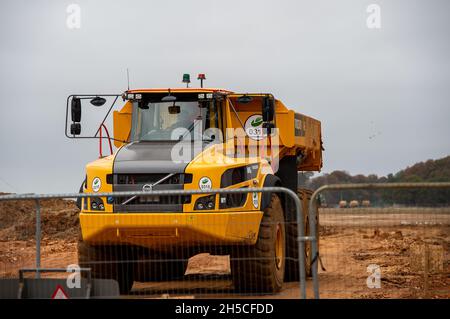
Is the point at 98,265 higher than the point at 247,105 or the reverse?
the reverse

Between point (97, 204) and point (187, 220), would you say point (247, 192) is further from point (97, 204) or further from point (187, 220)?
point (97, 204)

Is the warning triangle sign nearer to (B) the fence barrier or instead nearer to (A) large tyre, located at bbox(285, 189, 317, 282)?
(B) the fence barrier

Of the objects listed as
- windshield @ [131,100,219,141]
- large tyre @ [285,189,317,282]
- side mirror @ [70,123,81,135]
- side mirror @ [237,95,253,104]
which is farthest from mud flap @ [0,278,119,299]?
side mirror @ [237,95,253,104]

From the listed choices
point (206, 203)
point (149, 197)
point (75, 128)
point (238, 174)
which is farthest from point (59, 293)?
point (75, 128)

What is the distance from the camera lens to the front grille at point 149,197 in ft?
41.0

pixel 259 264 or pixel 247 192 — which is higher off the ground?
pixel 247 192

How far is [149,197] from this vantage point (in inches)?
495

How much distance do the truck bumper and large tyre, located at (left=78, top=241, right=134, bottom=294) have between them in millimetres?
327

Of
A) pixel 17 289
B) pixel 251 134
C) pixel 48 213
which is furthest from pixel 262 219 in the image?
pixel 48 213

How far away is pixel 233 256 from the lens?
1316 centimetres

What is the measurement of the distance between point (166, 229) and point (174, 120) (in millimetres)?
2131

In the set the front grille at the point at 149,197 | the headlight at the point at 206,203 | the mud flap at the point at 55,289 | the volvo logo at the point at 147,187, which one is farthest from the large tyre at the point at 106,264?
the mud flap at the point at 55,289

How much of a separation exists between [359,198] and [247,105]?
437cm
